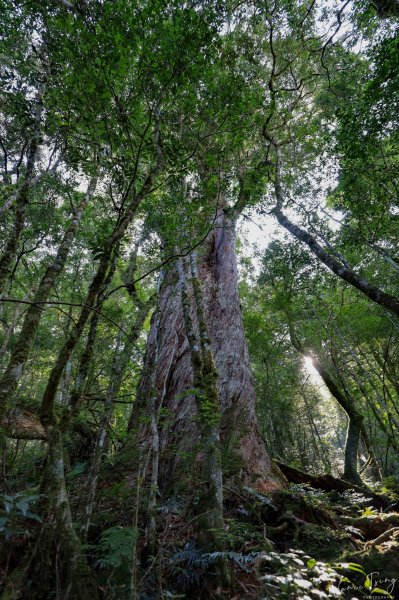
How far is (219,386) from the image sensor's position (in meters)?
6.58

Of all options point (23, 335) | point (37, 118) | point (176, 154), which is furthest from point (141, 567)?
point (37, 118)

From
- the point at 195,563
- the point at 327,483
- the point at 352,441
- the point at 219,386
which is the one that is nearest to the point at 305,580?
the point at 195,563

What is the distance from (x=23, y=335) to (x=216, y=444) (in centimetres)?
337

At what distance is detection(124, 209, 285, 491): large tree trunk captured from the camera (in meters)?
5.29

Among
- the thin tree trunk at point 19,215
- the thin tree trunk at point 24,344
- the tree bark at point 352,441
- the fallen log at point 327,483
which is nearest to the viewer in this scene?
the thin tree trunk at point 24,344

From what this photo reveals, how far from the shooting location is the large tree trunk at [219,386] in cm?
529

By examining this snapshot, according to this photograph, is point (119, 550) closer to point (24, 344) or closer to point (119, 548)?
point (119, 548)

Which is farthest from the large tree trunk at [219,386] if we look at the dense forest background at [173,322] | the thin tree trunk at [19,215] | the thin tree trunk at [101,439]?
the thin tree trunk at [19,215]

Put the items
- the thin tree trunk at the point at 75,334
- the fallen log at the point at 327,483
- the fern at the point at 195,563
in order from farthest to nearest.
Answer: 1. the fallen log at the point at 327,483
2. the thin tree trunk at the point at 75,334
3. the fern at the point at 195,563

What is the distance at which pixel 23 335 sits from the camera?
470 centimetres

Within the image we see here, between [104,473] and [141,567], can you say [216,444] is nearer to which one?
[141,567]

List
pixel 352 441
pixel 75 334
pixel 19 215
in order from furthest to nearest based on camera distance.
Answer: pixel 352 441 < pixel 19 215 < pixel 75 334

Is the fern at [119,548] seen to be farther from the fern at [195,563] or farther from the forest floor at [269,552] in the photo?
the fern at [195,563]

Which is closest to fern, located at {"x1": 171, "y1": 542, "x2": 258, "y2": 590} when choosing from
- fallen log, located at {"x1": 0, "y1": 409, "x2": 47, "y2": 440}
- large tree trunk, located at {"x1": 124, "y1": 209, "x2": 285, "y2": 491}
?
large tree trunk, located at {"x1": 124, "y1": 209, "x2": 285, "y2": 491}
